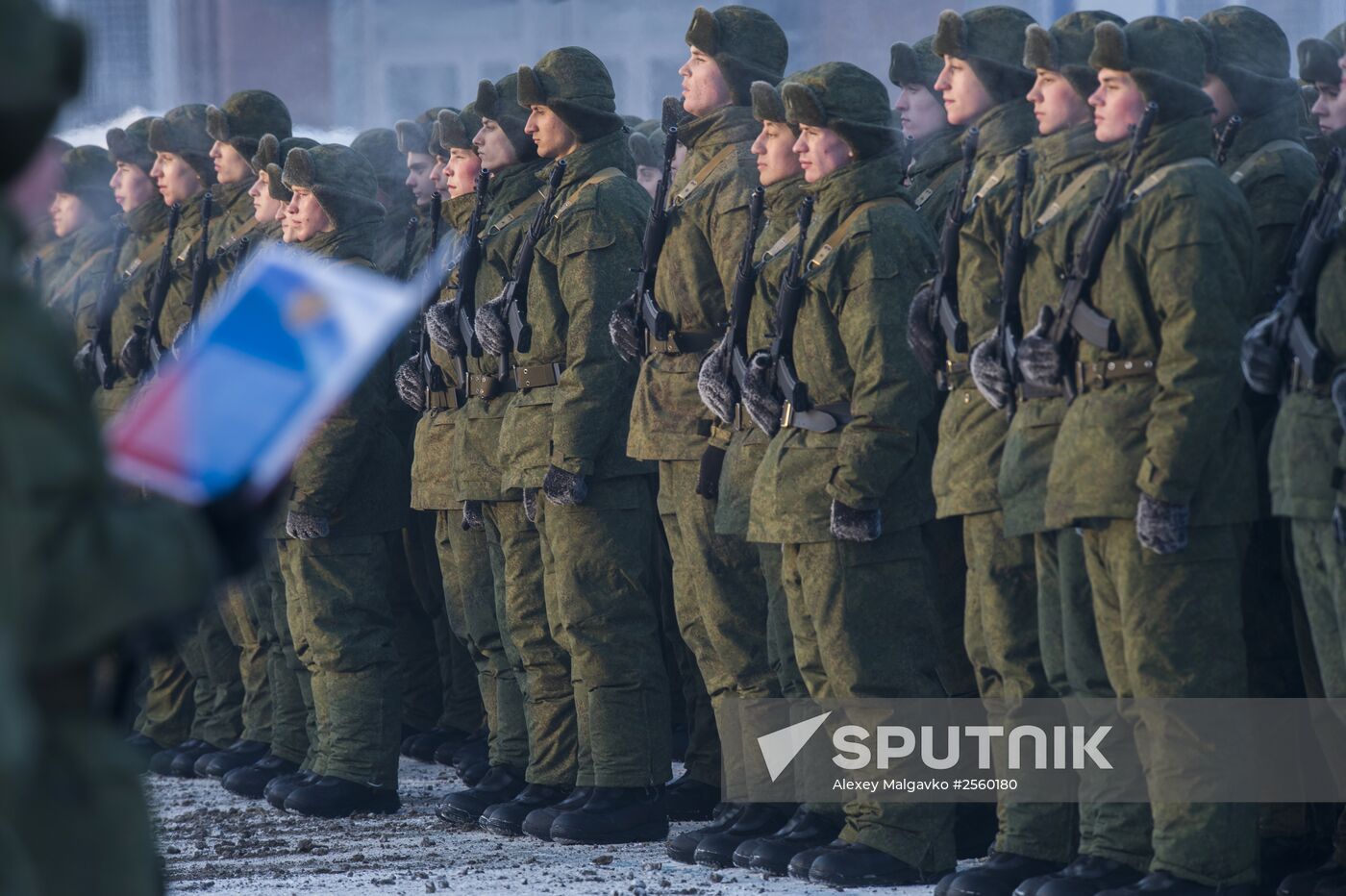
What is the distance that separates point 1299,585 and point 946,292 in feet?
4.15

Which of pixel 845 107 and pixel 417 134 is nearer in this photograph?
pixel 845 107

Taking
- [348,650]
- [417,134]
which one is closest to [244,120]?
[417,134]

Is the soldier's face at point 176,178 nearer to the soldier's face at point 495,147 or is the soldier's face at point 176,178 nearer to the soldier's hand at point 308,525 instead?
the soldier's hand at point 308,525

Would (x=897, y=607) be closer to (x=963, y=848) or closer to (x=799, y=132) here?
(x=963, y=848)

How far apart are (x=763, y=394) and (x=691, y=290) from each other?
73 centimetres

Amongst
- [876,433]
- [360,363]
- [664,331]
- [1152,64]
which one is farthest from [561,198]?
[360,363]

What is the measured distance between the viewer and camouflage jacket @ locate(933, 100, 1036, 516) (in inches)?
244

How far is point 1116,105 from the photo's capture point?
5914 mm

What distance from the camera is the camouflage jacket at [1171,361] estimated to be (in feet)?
18.1

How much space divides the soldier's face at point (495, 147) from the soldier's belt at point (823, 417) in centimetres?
221

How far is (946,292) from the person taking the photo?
Result: 6328 millimetres

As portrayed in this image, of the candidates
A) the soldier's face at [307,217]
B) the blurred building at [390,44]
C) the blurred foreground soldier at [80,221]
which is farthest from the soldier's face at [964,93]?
the blurred building at [390,44]

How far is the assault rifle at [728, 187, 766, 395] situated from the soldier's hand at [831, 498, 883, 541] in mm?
612

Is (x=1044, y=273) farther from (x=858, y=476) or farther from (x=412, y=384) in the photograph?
(x=412, y=384)
